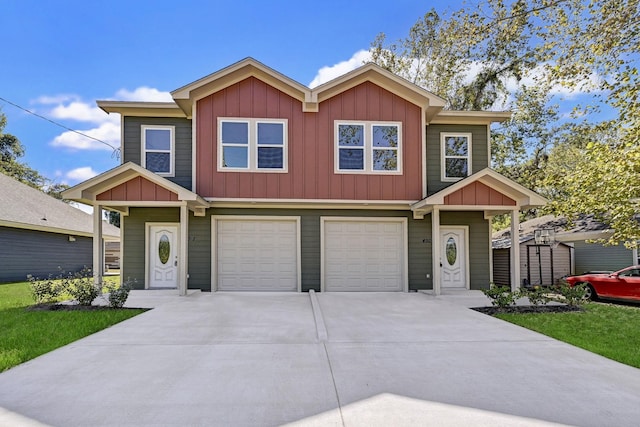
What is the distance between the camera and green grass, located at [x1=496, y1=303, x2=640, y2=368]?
544cm

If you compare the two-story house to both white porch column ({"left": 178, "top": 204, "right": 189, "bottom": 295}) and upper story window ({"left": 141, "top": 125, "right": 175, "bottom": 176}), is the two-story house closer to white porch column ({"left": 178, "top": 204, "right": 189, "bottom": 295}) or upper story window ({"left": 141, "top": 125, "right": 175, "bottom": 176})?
upper story window ({"left": 141, "top": 125, "right": 175, "bottom": 176})

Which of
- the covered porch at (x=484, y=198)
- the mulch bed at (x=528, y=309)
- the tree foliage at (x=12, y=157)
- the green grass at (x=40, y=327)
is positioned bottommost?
the mulch bed at (x=528, y=309)

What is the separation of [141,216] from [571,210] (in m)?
13.6

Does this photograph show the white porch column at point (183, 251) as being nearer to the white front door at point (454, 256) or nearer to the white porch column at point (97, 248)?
the white porch column at point (97, 248)

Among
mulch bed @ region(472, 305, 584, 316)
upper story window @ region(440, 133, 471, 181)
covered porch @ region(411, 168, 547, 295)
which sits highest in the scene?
upper story window @ region(440, 133, 471, 181)

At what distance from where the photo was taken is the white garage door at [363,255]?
11.4 m

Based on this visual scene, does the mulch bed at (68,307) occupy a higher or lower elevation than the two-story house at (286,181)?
lower

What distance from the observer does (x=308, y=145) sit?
11.3m

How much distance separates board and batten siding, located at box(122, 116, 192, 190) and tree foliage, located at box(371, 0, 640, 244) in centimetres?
804

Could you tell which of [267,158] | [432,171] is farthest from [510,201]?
[267,158]

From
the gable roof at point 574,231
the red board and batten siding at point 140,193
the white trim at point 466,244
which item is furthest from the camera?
the gable roof at point 574,231

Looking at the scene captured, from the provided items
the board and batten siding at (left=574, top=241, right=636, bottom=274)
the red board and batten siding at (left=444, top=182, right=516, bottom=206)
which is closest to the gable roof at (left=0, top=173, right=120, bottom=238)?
the red board and batten siding at (left=444, top=182, right=516, bottom=206)

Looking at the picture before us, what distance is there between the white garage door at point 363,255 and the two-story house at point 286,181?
31 millimetres

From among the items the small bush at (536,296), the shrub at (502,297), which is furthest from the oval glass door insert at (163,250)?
the small bush at (536,296)
